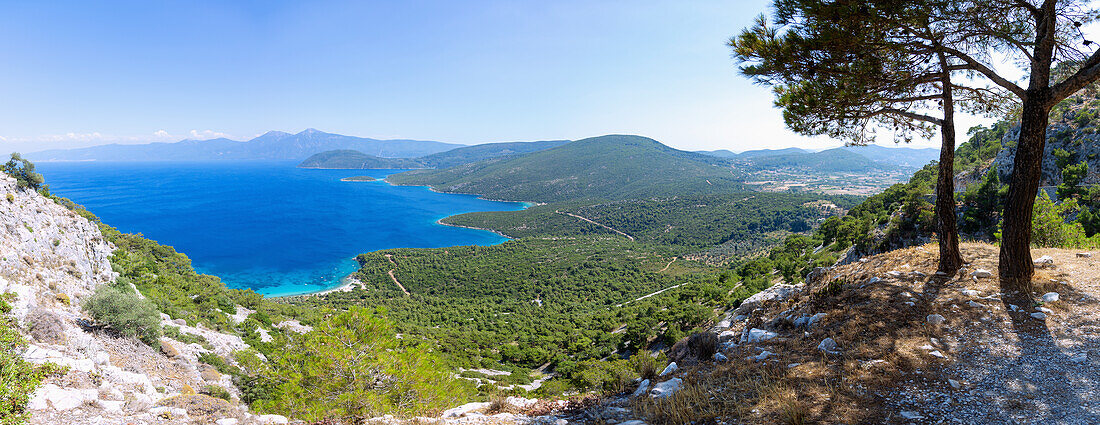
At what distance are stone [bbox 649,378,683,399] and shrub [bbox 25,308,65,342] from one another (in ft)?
45.2

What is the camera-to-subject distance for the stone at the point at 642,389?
20.7 ft

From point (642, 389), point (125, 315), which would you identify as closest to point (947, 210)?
point (642, 389)

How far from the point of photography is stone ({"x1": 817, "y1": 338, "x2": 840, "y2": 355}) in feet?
19.2

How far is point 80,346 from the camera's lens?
9.31 metres

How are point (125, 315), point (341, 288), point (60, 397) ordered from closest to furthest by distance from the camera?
1. point (60, 397)
2. point (125, 315)
3. point (341, 288)

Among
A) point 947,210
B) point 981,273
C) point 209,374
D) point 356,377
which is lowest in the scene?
point 209,374

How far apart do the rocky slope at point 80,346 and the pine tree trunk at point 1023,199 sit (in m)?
12.8

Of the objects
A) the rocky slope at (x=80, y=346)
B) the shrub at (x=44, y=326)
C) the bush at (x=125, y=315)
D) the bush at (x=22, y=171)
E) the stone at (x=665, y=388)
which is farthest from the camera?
the bush at (x=22, y=171)

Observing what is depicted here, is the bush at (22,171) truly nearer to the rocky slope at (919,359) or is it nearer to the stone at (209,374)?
the stone at (209,374)

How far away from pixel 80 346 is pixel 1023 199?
20263 millimetres

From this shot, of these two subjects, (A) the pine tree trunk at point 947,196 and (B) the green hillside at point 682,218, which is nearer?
(A) the pine tree trunk at point 947,196

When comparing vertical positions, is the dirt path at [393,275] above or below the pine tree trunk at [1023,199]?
below

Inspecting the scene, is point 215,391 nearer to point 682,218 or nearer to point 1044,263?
point 1044,263

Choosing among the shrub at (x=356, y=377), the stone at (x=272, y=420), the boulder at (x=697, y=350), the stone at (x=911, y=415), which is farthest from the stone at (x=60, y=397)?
the stone at (x=911, y=415)
